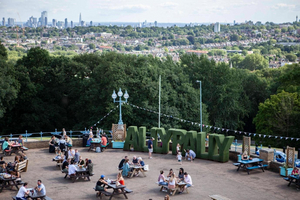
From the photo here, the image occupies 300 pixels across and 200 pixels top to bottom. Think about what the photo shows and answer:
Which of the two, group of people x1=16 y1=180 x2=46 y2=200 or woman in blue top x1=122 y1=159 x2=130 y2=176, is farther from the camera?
woman in blue top x1=122 y1=159 x2=130 y2=176

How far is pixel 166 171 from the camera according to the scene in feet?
81.1

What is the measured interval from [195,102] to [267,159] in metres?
29.0

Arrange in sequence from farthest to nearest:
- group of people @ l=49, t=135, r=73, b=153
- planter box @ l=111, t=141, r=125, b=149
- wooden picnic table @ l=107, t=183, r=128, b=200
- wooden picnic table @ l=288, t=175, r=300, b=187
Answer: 1. planter box @ l=111, t=141, r=125, b=149
2. group of people @ l=49, t=135, r=73, b=153
3. wooden picnic table @ l=288, t=175, r=300, b=187
4. wooden picnic table @ l=107, t=183, r=128, b=200

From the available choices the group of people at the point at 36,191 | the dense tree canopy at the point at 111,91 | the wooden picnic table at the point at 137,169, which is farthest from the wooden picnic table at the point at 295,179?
the dense tree canopy at the point at 111,91

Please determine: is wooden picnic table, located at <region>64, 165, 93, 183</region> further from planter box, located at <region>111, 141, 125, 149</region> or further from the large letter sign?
planter box, located at <region>111, 141, 125, 149</region>

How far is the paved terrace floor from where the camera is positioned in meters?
20.4

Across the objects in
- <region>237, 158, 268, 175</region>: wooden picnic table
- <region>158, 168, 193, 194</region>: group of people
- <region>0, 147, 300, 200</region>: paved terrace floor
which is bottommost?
<region>0, 147, 300, 200</region>: paved terrace floor

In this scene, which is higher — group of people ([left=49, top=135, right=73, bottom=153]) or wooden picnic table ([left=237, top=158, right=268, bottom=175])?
group of people ([left=49, top=135, right=73, bottom=153])

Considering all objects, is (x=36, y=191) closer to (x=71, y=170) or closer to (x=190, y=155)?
(x=71, y=170)

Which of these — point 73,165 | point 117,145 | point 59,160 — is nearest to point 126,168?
point 73,165

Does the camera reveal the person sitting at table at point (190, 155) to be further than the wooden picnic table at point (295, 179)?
Yes

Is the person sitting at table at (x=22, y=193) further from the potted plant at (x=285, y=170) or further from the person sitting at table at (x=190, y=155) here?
the potted plant at (x=285, y=170)

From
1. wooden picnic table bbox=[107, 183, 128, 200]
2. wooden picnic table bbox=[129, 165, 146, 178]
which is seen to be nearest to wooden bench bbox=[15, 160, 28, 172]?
wooden picnic table bbox=[107, 183, 128, 200]

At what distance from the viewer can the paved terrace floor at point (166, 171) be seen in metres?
20.4
